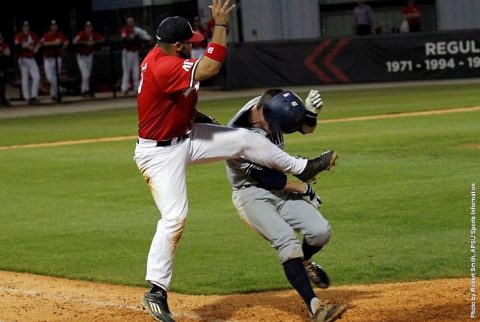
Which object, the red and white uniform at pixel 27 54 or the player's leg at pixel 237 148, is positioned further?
the red and white uniform at pixel 27 54

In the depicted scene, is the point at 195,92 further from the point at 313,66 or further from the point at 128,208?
the point at 313,66

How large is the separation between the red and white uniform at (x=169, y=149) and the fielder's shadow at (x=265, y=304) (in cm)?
57

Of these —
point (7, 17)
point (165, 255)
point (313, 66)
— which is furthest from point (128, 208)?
point (7, 17)

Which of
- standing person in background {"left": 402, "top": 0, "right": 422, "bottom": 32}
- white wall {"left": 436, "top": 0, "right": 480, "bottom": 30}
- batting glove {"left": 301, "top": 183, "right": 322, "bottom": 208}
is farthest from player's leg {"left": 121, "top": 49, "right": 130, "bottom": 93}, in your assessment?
batting glove {"left": 301, "top": 183, "right": 322, "bottom": 208}

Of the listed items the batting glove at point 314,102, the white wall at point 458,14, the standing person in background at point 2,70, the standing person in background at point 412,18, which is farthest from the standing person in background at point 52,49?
the batting glove at point 314,102

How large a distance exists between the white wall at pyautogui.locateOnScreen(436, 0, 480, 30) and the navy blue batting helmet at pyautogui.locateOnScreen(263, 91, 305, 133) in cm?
2708

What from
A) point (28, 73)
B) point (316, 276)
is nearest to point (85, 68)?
Answer: point (28, 73)

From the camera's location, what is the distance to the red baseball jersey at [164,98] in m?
7.40

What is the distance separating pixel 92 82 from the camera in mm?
35031

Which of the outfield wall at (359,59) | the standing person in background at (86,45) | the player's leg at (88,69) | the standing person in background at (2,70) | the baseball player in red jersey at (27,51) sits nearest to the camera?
the outfield wall at (359,59)

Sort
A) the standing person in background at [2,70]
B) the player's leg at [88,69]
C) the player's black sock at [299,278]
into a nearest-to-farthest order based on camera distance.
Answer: the player's black sock at [299,278]
the standing person in background at [2,70]
the player's leg at [88,69]

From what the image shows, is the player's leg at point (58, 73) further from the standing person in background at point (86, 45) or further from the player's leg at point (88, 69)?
the player's leg at point (88, 69)

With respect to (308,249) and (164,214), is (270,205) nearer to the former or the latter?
(308,249)

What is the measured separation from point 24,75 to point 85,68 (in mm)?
1741
